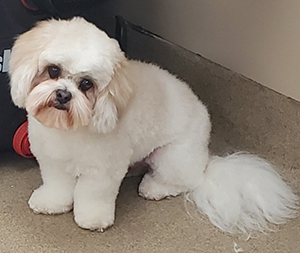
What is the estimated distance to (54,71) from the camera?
1.00 metres

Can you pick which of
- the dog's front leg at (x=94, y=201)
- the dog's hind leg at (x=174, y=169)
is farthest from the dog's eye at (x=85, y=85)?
the dog's hind leg at (x=174, y=169)

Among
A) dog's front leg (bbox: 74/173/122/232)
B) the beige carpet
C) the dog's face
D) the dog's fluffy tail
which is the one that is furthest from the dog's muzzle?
the dog's fluffy tail

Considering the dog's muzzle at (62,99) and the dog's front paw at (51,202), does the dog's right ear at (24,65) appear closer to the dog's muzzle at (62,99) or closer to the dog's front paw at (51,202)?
the dog's muzzle at (62,99)

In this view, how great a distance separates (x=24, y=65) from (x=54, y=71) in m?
0.06

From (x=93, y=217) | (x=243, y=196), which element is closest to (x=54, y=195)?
(x=93, y=217)

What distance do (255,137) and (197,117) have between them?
29 cm

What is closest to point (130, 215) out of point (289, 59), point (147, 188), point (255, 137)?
point (147, 188)

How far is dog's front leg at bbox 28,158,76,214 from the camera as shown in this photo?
3.90ft

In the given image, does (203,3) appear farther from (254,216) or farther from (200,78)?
(254,216)

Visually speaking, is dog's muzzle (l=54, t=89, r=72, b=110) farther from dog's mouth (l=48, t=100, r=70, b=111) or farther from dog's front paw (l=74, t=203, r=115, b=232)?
dog's front paw (l=74, t=203, r=115, b=232)

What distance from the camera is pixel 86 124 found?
1017 millimetres

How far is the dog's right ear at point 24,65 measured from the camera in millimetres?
993

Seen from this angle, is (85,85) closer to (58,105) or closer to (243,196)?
(58,105)

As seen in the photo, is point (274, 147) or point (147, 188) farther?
point (274, 147)
